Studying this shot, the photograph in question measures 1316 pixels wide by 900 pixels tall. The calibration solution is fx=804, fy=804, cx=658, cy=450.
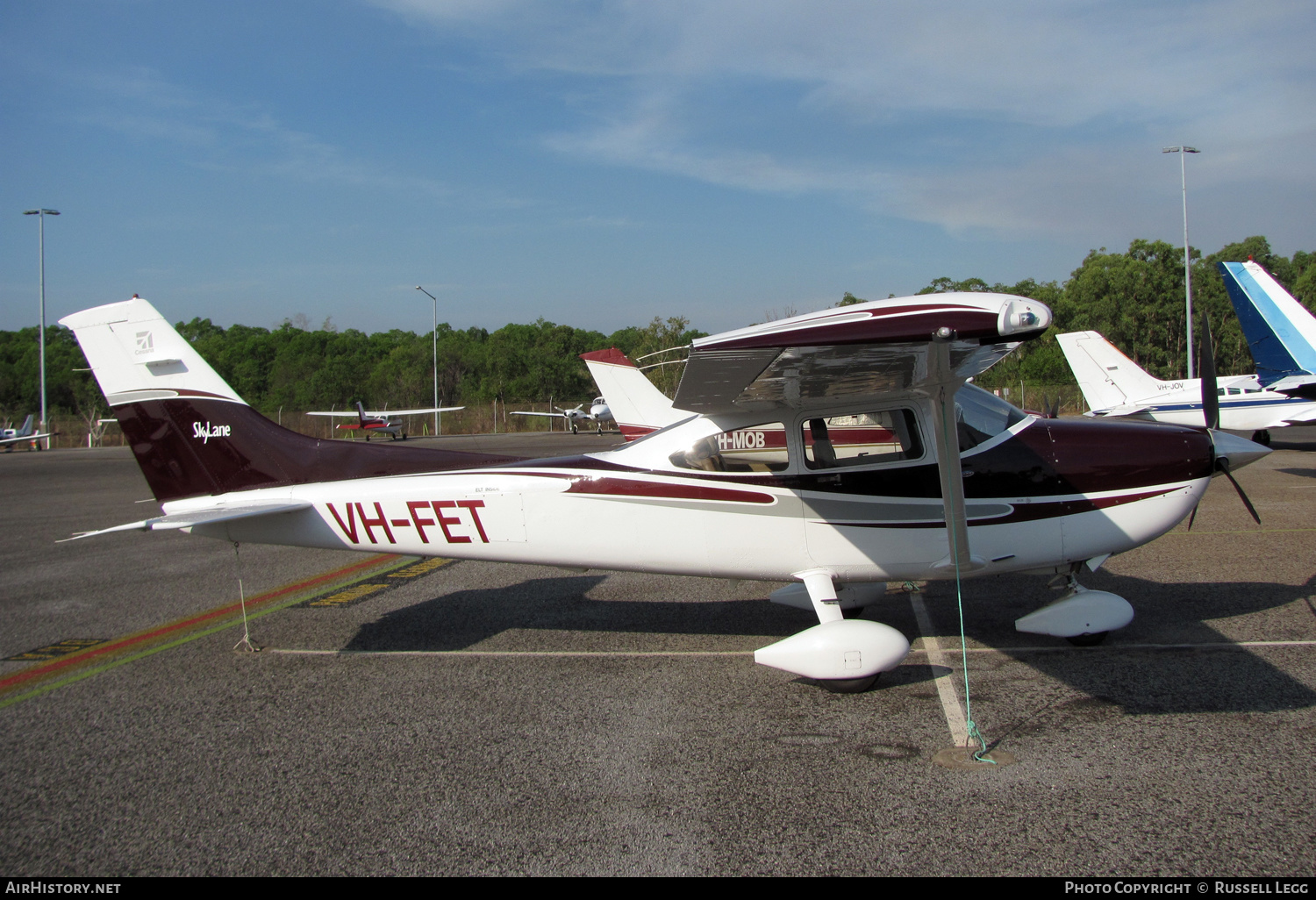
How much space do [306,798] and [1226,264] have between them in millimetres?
20298

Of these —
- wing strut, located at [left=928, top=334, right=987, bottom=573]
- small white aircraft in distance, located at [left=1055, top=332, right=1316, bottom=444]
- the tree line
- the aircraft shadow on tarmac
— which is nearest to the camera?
wing strut, located at [left=928, top=334, right=987, bottom=573]

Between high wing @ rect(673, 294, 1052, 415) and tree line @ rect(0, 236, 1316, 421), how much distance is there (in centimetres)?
3195

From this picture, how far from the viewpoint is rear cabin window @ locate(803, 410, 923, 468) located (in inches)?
214

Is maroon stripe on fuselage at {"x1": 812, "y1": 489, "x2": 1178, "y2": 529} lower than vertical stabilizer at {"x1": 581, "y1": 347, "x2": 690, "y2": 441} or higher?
lower

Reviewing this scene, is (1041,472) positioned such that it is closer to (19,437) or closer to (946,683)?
(946,683)

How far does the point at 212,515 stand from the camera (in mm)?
5668

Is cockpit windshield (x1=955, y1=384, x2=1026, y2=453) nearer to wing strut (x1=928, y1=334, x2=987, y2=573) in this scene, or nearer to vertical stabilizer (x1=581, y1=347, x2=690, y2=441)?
wing strut (x1=928, y1=334, x2=987, y2=573)

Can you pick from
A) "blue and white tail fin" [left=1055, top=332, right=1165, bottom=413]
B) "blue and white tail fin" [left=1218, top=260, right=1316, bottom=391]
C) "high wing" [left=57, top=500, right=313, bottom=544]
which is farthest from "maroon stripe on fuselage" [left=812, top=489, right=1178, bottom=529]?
"blue and white tail fin" [left=1055, top=332, right=1165, bottom=413]

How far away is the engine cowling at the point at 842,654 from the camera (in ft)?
15.9

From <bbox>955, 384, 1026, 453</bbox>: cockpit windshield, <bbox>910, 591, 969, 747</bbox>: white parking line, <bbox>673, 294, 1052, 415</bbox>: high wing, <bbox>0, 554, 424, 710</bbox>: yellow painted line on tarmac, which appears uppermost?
<bbox>673, 294, 1052, 415</bbox>: high wing

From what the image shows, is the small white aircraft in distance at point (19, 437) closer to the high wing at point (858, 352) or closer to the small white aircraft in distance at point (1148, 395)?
the small white aircraft in distance at point (1148, 395)

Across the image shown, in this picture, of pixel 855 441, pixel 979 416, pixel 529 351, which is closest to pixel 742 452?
pixel 855 441
